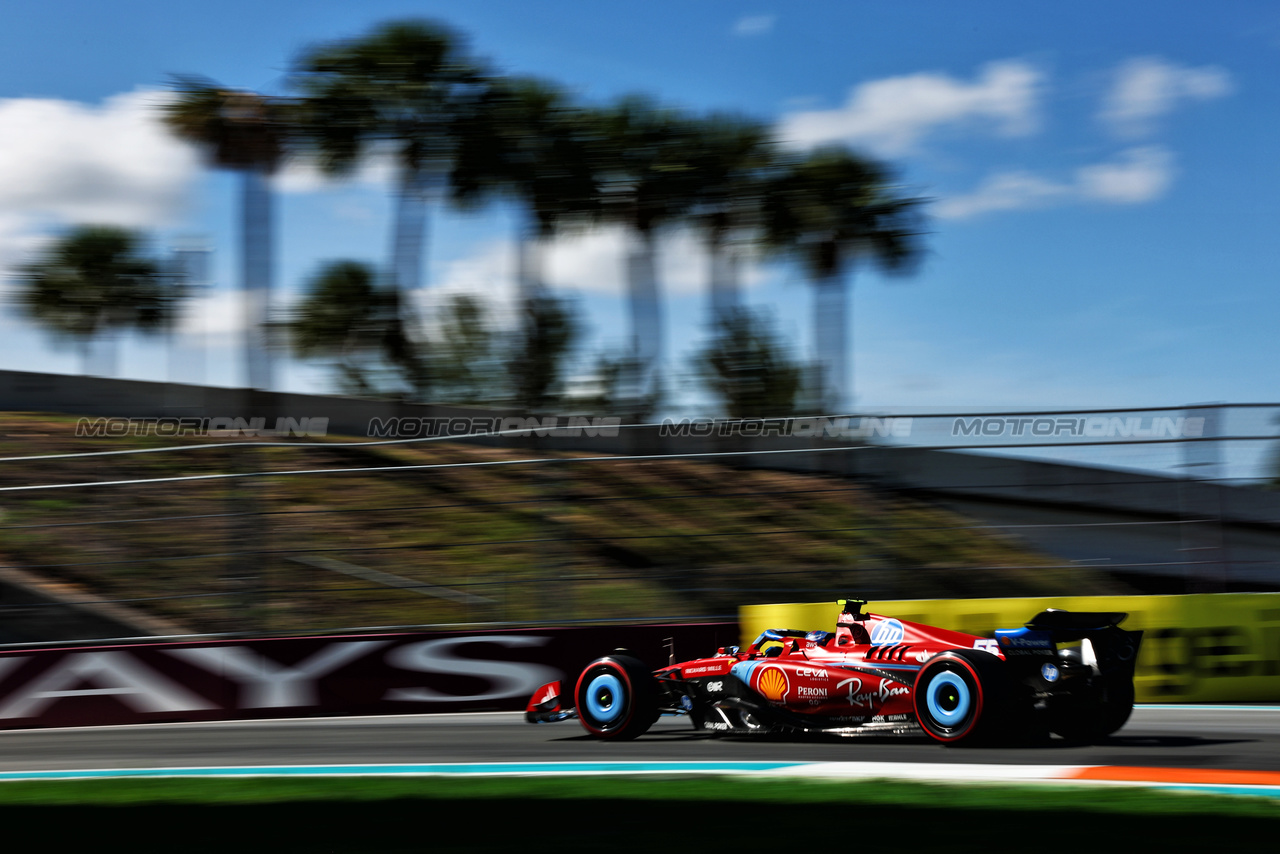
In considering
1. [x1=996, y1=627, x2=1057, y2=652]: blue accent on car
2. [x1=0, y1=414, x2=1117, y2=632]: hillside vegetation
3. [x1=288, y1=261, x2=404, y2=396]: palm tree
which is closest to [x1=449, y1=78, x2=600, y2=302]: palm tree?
[x1=288, y1=261, x2=404, y2=396]: palm tree

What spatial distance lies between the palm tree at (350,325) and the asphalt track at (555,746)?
572 inches

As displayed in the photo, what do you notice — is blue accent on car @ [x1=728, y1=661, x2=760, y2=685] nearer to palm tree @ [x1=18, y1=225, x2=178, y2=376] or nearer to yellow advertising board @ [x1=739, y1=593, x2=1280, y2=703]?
yellow advertising board @ [x1=739, y1=593, x2=1280, y2=703]

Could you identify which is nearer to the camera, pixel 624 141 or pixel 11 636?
pixel 11 636

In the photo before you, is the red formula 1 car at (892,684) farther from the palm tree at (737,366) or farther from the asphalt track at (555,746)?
the palm tree at (737,366)

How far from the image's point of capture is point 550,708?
8492mm

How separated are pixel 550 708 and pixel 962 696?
3077 mm

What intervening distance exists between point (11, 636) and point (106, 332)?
19003mm

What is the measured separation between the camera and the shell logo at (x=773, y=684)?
7.69 m

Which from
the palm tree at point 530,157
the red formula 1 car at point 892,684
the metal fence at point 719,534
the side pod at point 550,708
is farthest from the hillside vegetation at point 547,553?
the palm tree at point 530,157

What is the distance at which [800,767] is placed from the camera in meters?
6.71

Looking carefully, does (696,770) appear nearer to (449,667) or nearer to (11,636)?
(449,667)

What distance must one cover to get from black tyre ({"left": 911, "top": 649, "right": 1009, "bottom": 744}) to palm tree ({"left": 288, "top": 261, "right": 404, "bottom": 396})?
738 inches

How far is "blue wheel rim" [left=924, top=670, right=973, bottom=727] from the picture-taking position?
22.4 ft

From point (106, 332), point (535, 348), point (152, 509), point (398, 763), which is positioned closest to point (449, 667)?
point (398, 763)
